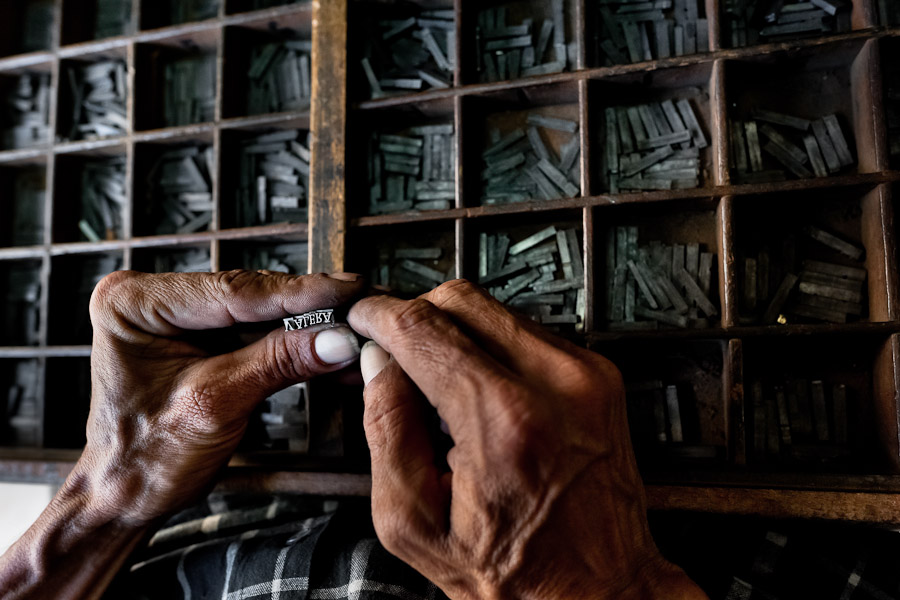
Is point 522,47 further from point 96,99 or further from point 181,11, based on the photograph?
point 96,99

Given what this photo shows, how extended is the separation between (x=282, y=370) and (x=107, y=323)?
1.42ft

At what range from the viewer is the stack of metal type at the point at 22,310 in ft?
7.38

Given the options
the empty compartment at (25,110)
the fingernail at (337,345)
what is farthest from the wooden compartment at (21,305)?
the fingernail at (337,345)

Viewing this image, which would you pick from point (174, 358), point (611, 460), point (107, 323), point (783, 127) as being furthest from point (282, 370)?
point (783, 127)

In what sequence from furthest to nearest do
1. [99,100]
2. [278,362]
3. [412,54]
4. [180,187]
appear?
1. [99,100]
2. [180,187]
3. [412,54]
4. [278,362]

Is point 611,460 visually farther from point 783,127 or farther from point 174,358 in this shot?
point 783,127

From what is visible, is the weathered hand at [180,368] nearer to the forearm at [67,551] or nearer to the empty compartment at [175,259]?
the forearm at [67,551]

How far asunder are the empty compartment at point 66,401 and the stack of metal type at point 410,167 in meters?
1.29

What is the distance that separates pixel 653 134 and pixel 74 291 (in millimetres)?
2174

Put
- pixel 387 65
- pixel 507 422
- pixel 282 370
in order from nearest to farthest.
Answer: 1. pixel 507 422
2. pixel 282 370
3. pixel 387 65

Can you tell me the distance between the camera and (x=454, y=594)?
99cm

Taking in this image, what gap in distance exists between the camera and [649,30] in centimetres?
171

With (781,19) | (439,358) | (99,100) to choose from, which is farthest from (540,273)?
(99,100)

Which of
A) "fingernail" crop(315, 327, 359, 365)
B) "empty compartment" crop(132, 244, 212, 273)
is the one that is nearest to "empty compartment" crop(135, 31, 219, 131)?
"empty compartment" crop(132, 244, 212, 273)
